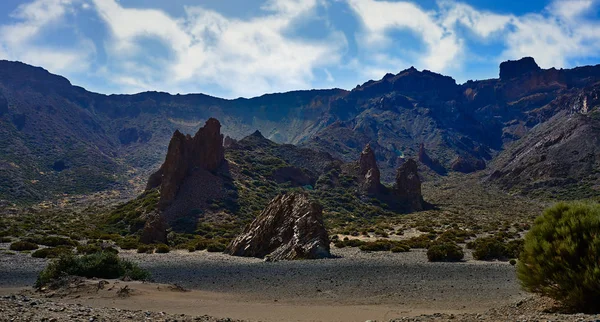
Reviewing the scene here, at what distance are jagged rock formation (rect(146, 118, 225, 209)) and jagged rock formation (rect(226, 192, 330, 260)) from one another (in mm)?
25483

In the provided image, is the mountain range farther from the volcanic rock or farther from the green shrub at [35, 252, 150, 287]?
the green shrub at [35, 252, 150, 287]

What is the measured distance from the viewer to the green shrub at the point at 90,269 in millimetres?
16141

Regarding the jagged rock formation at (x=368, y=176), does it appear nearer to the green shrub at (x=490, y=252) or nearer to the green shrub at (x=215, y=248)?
the green shrub at (x=215, y=248)

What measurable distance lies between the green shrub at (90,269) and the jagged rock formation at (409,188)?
5845 centimetres

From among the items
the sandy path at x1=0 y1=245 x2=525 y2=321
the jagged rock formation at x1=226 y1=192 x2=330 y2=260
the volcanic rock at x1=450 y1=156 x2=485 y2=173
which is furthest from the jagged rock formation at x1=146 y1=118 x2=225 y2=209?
the volcanic rock at x1=450 y1=156 x2=485 y2=173

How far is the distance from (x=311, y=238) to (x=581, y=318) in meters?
19.3

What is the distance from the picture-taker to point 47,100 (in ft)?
558

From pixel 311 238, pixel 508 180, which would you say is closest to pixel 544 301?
pixel 311 238

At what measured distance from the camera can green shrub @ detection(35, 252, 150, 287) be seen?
16141 millimetres

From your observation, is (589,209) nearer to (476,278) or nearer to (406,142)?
(476,278)

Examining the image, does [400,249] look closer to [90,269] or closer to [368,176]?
[90,269]

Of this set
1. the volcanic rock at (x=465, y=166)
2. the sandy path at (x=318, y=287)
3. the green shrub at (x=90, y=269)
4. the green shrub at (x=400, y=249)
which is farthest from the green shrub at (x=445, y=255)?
the volcanic rock at (x=465, y=166)

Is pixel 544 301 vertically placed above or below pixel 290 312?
above

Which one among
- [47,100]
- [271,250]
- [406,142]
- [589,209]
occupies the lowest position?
[271,250]
